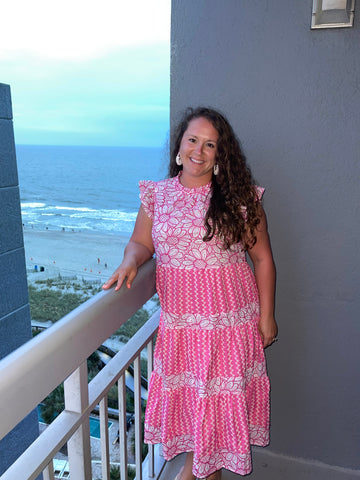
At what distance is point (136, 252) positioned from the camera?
53.1 inches

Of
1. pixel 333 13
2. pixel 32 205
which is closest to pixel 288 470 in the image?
pixel 333 13

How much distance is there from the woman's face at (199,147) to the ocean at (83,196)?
21298 millimetres

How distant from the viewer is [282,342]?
172 cm

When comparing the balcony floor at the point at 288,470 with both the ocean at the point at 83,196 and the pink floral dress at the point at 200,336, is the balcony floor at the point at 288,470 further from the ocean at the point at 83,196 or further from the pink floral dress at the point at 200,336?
the ocean at the point at 83,196

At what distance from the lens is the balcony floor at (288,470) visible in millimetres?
1788

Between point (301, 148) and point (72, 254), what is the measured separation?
1073 inches

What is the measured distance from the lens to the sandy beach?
25.9 metres

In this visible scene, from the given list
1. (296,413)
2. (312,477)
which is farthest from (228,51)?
(312,477)

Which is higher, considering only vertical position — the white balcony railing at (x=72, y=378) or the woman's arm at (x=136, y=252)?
the woman's arm at (x=136, y=252)

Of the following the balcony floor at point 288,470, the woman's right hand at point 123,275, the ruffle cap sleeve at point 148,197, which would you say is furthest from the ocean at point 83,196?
the woman's right hand at point 123,275

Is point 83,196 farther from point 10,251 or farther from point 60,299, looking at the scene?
point 10,251

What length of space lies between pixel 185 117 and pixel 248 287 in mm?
632

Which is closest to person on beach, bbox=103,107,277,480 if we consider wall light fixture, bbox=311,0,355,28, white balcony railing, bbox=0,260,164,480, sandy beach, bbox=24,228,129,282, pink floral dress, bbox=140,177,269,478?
pink floral dress, bbox=140,177,269,478

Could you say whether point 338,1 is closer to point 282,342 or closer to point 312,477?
point 282,342
